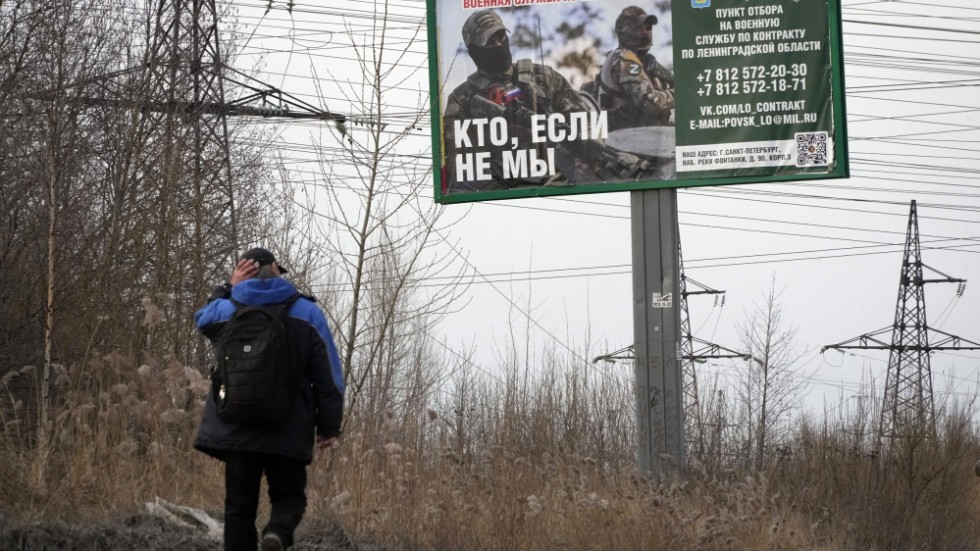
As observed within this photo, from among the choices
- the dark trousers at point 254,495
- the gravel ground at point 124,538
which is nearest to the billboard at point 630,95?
the gravel ground at point 124,538

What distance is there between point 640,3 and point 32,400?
7.68m

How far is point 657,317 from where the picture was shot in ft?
43.0

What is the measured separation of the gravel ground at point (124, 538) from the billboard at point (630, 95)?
6014mm

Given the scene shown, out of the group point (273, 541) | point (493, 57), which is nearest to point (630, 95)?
point (493, 57)

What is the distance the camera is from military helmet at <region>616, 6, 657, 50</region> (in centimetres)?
1315

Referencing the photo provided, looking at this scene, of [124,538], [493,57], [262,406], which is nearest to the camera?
[262,406]

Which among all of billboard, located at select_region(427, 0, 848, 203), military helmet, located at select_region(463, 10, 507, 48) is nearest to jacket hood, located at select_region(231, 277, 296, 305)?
billboard, located at select_region(427, 0, 848, 203)

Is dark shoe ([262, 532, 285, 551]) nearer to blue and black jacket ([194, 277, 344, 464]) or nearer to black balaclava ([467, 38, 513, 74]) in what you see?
blue and black jacket ([194, 277, 344, 464])

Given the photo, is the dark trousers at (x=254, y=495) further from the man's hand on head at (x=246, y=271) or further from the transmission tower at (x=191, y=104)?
the transmission tower at (x=191, y=104)

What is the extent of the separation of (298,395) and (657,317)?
25.4ft

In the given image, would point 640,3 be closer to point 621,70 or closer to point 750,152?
point 621,70

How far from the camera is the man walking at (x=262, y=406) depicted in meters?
5.73

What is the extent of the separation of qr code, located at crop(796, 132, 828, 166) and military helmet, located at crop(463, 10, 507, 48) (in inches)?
134

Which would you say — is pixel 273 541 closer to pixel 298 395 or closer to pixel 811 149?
pixel 298 395
